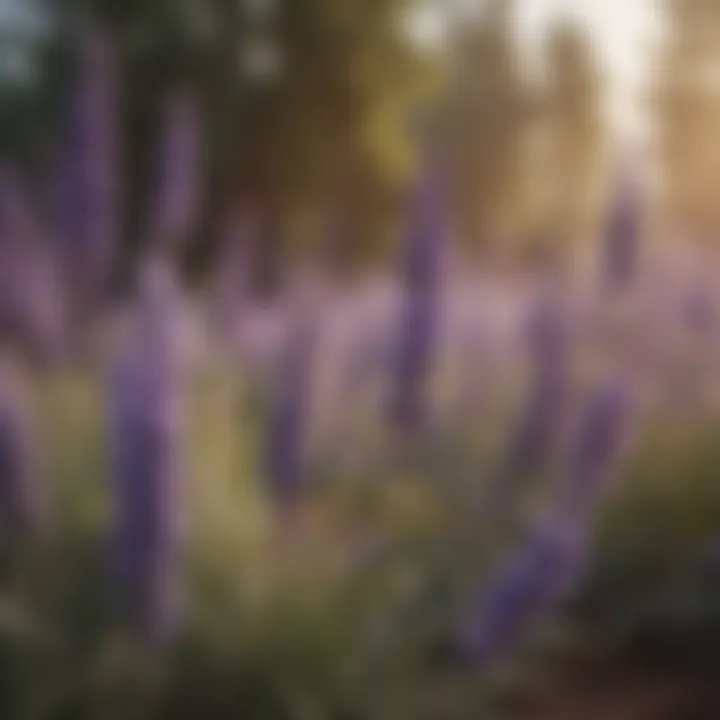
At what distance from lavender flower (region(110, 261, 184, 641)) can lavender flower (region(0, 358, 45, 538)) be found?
8cm

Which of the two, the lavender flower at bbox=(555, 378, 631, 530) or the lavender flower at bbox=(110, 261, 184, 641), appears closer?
the lavender flower at bbox=(110, 261, 184, 641)

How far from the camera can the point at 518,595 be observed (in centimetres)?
123

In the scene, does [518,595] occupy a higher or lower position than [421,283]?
lower

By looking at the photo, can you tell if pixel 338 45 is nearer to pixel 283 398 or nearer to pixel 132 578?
pixel 283 398

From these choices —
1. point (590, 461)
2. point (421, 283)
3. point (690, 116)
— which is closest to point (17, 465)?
point (421, 283)

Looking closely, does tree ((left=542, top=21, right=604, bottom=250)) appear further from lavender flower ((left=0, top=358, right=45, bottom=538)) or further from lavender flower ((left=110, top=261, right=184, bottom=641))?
lavender flower ((left=0, top=358, right=45, bottom=538))

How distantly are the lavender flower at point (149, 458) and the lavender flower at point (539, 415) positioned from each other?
314mm

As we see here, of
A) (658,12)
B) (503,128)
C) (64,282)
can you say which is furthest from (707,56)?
(64,282)

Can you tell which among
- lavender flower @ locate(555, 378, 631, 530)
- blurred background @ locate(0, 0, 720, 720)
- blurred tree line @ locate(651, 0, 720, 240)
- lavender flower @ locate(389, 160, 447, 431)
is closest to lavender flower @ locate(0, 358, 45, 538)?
blurred background @ locate(0, 0, 720, 720)

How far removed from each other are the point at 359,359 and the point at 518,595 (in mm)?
256

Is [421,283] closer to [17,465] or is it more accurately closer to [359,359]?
[359,359]

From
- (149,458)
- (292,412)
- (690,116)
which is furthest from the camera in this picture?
(690,116)

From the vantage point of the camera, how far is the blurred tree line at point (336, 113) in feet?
3.89

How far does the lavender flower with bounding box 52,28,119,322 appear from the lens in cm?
117
